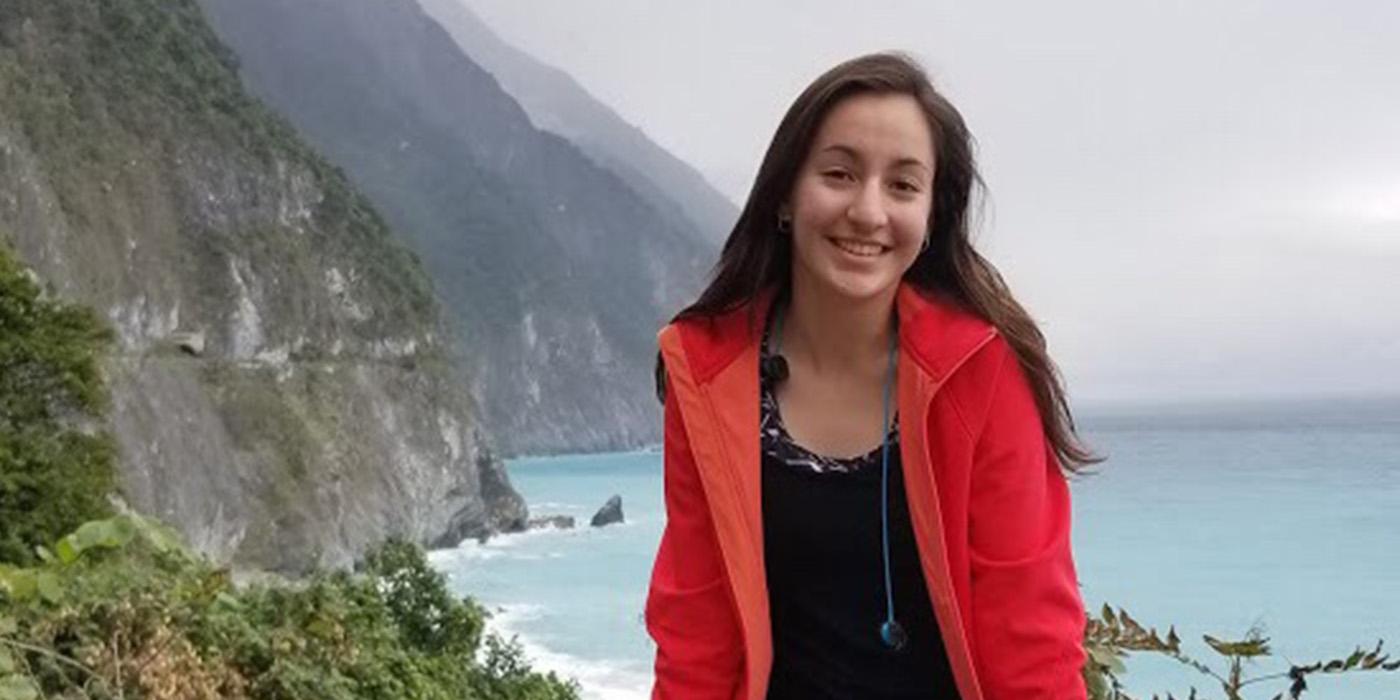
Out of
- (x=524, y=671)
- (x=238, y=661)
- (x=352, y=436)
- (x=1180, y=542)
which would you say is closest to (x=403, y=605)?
(x=524, y=671)

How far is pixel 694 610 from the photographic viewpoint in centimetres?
117

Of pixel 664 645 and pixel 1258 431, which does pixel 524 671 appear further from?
pixel 1258 431

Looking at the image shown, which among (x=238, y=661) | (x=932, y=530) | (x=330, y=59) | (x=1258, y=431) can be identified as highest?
(x=330, y=59)

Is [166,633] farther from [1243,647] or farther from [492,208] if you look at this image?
[492,208]

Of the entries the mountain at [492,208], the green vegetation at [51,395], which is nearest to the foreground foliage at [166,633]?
the green vegetation at [51,395]

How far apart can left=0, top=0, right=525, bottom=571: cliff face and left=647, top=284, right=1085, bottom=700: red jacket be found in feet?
96.2

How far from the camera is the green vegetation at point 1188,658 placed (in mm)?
1358

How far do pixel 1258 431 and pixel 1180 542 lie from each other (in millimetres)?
85436

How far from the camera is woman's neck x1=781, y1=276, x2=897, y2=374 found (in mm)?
1159

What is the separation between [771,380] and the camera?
46.7 inches

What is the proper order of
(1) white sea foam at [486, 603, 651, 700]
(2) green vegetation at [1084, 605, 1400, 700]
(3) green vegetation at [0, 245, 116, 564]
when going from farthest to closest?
1. (1) white sea foam at [486, 603, 651, 700]
2. (3) green vegetation at [0, 245, 116, 564]
3. (2) green vegetation at [1084, 605, 1400, 700]

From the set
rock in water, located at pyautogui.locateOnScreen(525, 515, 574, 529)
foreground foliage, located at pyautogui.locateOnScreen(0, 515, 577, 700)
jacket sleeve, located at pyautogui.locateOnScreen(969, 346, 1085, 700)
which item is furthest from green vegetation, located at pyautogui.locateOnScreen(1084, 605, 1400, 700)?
rock in water, located at pyautogui.locateOnScreen(525, 515, 574, 529)

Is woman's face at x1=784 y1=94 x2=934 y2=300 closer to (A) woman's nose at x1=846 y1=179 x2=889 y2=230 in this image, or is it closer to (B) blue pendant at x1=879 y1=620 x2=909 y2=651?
(A) woman's nose at x1=846 y1=179 x2=889 y2=230

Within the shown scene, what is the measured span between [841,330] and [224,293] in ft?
128
